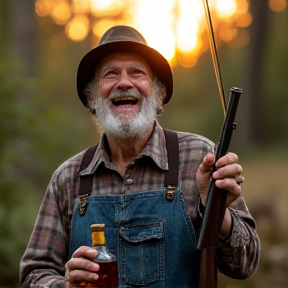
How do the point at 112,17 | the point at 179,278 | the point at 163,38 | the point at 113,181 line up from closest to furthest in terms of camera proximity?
1. the point at 179,278
2. the point at 113,181
3. the point at 163,38
4. the point at 112,17

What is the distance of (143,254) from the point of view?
129 inches

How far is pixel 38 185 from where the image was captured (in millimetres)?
12695

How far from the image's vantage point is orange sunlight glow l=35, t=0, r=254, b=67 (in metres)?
26.6

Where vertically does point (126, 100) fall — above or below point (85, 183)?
above

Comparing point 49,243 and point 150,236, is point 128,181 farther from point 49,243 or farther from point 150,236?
point 49,243

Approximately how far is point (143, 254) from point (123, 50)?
1069 millimetres

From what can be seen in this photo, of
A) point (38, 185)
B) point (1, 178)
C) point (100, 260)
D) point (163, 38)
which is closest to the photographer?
point (100, 260)

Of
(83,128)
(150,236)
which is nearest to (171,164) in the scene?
(150,236)

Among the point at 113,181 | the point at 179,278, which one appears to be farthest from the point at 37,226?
the point at 179,278

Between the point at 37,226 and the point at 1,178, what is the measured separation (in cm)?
466

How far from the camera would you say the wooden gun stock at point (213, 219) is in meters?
2.90

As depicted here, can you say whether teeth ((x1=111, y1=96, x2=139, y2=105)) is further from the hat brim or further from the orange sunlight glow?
the orange sunlight glow

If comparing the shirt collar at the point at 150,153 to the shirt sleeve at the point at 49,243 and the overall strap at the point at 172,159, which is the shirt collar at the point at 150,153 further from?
the shirt sleeve at the point at 49,243

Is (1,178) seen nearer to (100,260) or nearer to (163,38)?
(100,260)
